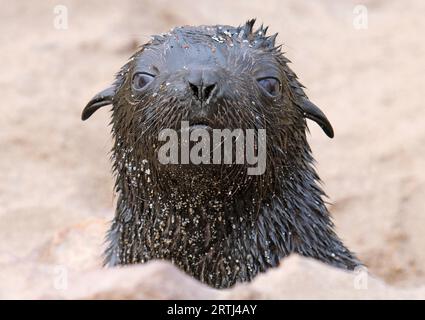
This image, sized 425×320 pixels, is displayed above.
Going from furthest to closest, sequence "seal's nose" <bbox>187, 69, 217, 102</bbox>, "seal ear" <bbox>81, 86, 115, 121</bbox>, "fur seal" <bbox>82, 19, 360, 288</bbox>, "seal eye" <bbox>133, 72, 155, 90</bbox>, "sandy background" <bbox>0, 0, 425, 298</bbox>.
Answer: "sandy background" <bbox>0, 0, 425, 298</bbox>
"seal ear" <bbox>81, 86, 115, 121</bbox>
"seal eye" <bbox>133, 72, 155, 90</bbox>
"fur seal" <bbox>82, 19, 360, 288</bbox>
"seal's nose" <bbox>187, 69, 217, 102</bbox>

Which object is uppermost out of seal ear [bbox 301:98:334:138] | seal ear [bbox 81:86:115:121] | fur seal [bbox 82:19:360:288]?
seal ear [bbox 81:86:115:121]

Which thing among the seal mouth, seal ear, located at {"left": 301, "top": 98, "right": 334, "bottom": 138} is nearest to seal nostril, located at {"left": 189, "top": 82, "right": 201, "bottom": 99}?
the seal mouth

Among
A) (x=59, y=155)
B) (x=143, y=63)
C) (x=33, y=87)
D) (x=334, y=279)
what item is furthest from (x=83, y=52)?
(x=334, y=279)

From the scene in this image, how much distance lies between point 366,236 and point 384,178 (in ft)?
2.53

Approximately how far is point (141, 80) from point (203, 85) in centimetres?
75

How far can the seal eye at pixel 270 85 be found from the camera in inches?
221

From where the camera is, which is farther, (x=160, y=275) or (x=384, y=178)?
(x=384, y=178)

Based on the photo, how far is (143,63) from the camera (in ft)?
18.6

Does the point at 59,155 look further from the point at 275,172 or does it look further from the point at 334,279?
the point at 334,279

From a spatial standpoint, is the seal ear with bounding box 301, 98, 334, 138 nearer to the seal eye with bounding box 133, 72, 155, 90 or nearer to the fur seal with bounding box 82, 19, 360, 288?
the fur seal with bounding box 82, 19, 360, 288

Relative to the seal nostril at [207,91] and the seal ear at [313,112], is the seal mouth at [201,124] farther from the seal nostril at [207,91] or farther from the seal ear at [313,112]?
the seal ear at [313,112]

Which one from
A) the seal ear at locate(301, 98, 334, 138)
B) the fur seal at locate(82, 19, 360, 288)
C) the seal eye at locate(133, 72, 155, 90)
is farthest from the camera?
the seal ear at locate(301, 98, 334, 138)

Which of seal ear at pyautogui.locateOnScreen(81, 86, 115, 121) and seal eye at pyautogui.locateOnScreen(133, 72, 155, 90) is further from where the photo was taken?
seal ear at pyautogui.locateOnScreen(81, 86, 115, 121)

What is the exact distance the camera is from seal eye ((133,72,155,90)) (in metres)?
5.55
